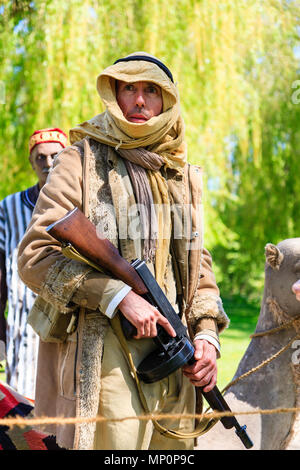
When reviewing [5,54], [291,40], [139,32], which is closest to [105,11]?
[139,32]

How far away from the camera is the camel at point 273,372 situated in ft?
10.4

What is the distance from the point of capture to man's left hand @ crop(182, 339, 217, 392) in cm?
243

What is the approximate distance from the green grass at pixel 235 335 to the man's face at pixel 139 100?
455cm

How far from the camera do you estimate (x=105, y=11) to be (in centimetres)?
753

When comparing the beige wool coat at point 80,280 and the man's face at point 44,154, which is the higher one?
the man's face at point 44,154

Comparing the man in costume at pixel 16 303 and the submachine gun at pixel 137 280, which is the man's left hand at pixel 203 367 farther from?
the man in costume at pixel 16 303

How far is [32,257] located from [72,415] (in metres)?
Result: 0.57

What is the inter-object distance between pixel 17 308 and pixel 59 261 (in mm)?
1926

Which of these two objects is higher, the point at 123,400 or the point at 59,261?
the point at 59,261

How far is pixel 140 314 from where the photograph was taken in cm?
219
